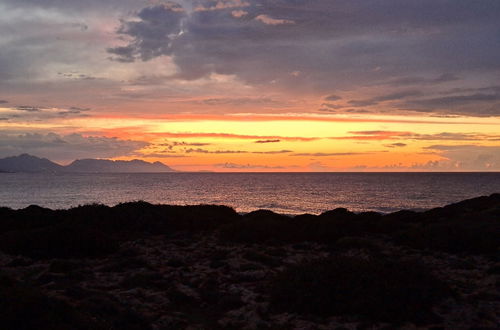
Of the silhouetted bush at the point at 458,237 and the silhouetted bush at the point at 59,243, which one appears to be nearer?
the silhouetted bush at the point at 59,243

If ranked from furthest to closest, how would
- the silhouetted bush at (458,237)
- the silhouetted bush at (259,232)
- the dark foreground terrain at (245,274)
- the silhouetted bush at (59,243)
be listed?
the silhouetted bush at (259,232), the silhouetted bush at (458,237), the silhouetted bush at (59,243), the dark foreground terrain at (245,274)

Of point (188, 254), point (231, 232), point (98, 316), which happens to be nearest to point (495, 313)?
point (98, 316)

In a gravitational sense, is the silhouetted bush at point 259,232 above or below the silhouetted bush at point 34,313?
below

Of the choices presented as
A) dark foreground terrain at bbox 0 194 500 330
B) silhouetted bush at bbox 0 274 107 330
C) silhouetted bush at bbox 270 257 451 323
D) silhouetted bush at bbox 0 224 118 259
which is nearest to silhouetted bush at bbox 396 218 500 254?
dark foreground terrain at bbox 0 194 500 330

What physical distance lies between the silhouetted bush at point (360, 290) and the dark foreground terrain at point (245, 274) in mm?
31

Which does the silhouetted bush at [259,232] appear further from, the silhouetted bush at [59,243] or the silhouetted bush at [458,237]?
the silhouetted bush at [59,243]

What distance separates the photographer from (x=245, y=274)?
578 inches

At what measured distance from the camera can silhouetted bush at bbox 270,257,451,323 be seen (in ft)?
32.2

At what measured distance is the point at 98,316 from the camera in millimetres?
9797

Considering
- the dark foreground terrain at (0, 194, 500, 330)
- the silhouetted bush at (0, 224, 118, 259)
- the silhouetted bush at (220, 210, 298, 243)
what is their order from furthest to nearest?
the silhouetted bush at (220, 210, 298, 243) < the silhouetted bush at (0, 224, 118, 259) < the dark foreground terrain at (0, 194, 500, 330)

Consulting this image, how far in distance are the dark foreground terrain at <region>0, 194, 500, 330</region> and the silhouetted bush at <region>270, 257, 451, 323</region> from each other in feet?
0.10

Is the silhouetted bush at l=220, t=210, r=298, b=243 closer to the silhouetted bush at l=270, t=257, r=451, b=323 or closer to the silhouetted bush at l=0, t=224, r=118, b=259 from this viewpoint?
the silhouetted bush at l=0, t=224, r=118, b=259

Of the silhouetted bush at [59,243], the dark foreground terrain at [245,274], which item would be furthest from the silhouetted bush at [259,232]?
the silhouetted bush at [59,243]

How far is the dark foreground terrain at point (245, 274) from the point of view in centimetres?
974
